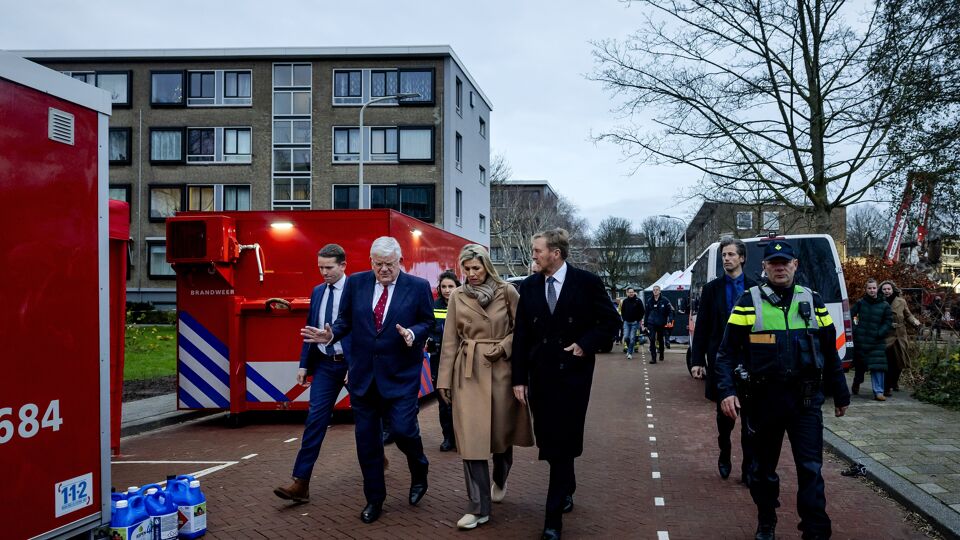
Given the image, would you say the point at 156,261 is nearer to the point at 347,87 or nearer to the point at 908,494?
the point at 347,87

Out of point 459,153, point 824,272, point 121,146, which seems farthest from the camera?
point 121,146

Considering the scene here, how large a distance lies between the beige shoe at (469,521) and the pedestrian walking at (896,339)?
8.84m

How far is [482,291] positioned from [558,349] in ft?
2.47

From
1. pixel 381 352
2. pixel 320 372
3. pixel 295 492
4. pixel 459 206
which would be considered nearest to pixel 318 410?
pixel 320 372

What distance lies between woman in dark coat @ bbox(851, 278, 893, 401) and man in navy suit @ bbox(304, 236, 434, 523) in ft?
27.3

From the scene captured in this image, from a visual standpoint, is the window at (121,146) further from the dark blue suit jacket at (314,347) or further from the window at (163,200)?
the dark blue suit jacket at (314,347)

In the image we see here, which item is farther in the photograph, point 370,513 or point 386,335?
point 386,335

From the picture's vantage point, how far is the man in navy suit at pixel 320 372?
19.4 ft

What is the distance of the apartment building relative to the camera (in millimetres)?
38531

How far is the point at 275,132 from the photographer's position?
131 ft

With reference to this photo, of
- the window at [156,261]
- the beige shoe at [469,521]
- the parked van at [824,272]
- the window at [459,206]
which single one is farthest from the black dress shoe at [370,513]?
the window at [156,261]

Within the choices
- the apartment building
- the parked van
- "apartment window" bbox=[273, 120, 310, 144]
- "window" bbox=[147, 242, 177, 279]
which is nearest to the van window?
the parked van

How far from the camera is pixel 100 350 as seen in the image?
167 inches

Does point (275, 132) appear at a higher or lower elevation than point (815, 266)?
higher
